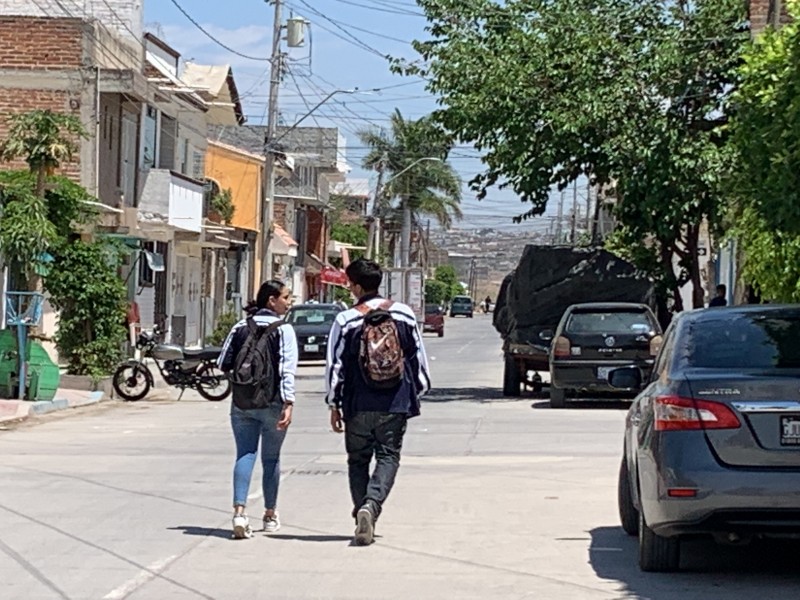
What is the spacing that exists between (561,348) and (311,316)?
19305 mm

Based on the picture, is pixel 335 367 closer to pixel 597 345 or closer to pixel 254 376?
pixel 254 376

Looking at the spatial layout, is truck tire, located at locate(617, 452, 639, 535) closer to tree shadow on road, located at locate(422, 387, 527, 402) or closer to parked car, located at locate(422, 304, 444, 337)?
tree shadow on road, located at locate(422, 387, 527, 402)

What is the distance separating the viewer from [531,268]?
101 ft

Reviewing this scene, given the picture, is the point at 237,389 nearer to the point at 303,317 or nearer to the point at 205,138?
the point at 303,317

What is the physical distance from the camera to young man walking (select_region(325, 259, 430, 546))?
10.4 meters

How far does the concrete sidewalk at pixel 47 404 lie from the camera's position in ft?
72.4

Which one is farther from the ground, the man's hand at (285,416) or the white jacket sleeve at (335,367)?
the white jacket sleeve at (335,367)

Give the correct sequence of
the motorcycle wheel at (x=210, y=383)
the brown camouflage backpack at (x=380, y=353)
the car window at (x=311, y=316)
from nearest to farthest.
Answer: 1. the brown camouflage backpack at (x=380, y=353)
2. the motorcycle wheel at (x=210, y=383)
3. the car window at (x=311, y=316)

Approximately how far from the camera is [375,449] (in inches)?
419

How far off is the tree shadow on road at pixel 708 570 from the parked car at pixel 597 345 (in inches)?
542

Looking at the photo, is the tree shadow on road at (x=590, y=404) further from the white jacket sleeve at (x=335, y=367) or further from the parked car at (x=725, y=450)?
the parked car at (x=725, y=450)

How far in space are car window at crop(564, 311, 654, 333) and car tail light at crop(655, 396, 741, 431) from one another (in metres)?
16.6

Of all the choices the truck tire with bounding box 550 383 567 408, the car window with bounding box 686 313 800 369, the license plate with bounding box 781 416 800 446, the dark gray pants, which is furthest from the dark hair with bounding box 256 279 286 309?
the truck tire with bounding box 550 383 567 408

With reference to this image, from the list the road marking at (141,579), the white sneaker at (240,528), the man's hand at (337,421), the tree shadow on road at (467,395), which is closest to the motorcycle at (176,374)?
the tree shadow on road at (467,395)
